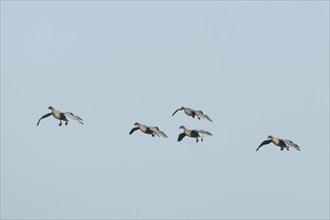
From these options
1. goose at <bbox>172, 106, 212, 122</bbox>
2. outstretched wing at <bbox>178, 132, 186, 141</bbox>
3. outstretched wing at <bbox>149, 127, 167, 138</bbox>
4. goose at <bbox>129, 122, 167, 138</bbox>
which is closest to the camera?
outstretched wing at <bbox>149, 127, 167, 138</bbox>

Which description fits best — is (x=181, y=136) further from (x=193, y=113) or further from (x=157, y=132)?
(x=157, y=132)

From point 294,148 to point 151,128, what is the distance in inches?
706

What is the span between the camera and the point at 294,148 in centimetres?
8100

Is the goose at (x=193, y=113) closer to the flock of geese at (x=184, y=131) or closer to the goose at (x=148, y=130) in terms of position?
the flock of geese at (x=184, y=131)

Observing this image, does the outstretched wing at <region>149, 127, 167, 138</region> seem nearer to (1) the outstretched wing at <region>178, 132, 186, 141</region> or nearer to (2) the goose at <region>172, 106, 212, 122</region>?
(1) the outstretched wing at <region>178, 132, 186, 141</region>

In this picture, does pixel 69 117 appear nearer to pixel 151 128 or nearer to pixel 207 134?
pixel 151 128

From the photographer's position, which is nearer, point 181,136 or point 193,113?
point 181,136

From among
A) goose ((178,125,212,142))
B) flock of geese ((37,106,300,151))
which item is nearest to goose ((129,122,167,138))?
flock of geese ((37,106,300,151))

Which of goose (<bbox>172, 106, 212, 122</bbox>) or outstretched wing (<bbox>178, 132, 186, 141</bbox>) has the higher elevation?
goose (<bbox>172, 106, 212, 122</bbox>)

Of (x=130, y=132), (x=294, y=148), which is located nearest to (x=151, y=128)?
(x=130, y=132)

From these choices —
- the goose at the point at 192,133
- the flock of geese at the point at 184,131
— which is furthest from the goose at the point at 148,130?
the goose at the point at 192,133

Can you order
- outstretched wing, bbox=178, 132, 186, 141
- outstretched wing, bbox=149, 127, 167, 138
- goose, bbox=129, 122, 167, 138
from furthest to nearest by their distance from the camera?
outstretched wing, bbox=178, 132, 186, 141 < goose, bbox=129, 122, 167, 138 < outstretched wing, bbox=149, 127, 167, 138

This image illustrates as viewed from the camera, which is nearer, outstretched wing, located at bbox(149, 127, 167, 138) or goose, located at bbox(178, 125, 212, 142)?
outstretched wing, located at bbox(149, 127, 167, 138)

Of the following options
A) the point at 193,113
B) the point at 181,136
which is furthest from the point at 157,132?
the point at 193,113
